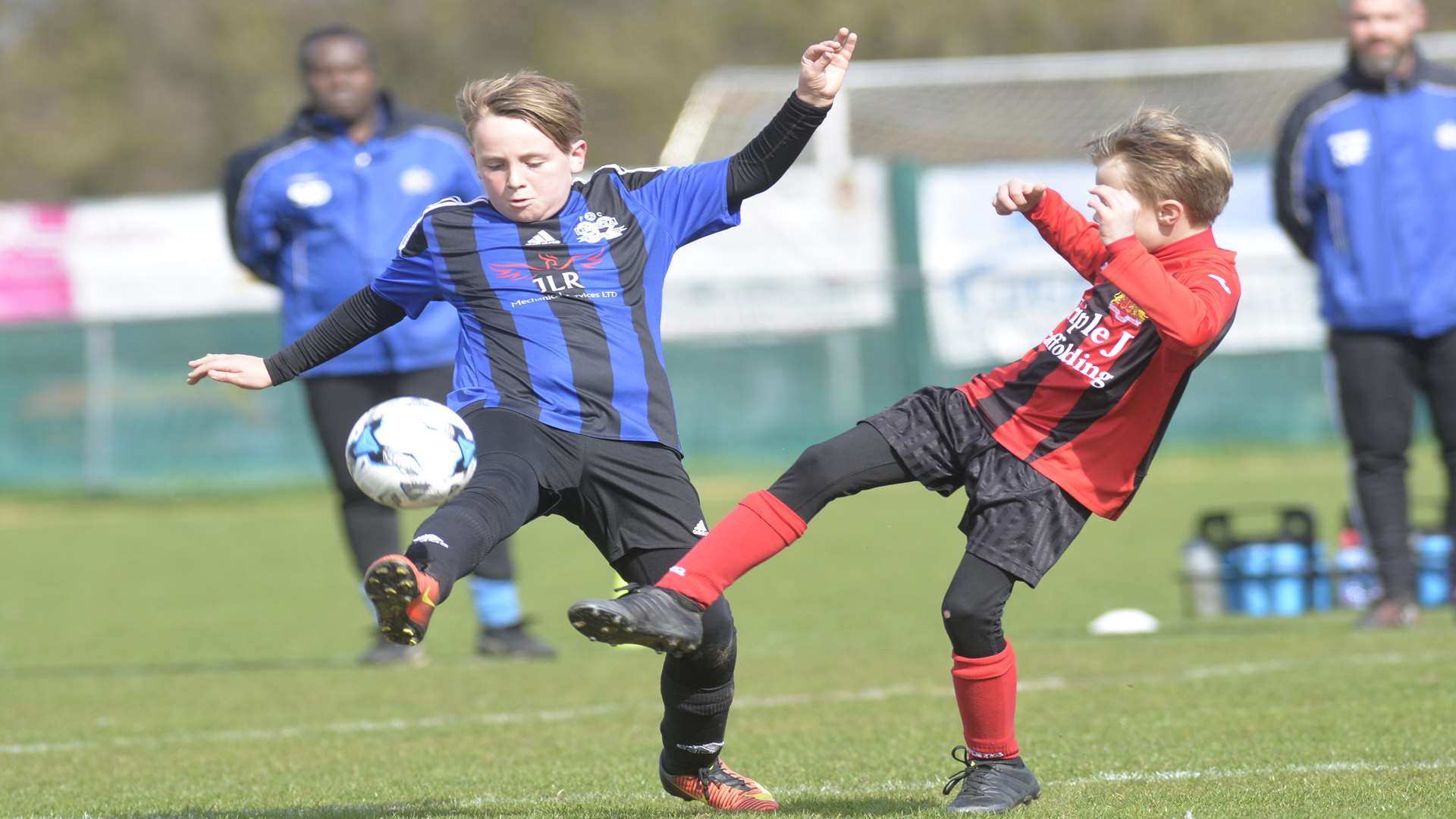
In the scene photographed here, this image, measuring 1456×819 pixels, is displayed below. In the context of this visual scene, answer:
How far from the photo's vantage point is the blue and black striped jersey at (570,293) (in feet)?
14.1

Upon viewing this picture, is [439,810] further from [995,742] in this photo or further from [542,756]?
[995,742]

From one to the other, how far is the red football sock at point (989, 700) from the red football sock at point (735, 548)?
0.53 m

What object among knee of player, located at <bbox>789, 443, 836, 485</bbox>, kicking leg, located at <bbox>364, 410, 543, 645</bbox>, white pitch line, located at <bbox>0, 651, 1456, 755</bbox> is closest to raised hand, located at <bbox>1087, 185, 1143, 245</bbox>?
knee of player, located at <bbox>789, 443, 836, 485</bbox>

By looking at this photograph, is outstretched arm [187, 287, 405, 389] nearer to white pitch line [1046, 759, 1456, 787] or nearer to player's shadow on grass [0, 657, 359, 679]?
white pitch line [1046, 759, 1456, 787]

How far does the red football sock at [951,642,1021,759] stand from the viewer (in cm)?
421

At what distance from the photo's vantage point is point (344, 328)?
14.8 feet

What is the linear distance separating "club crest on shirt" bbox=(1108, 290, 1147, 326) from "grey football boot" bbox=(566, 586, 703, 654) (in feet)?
3.99

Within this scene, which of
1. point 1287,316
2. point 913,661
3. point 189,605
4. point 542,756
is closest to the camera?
point 542,756

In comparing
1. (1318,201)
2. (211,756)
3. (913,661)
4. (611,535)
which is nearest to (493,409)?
(611,535)

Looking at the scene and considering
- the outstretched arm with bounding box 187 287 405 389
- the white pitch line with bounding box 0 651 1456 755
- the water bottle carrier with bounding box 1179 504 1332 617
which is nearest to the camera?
the outstretched arm with bounding box 187 287 405 389

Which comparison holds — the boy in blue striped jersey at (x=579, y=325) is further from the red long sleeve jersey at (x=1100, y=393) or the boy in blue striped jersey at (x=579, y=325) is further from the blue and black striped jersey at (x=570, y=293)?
the red long sleeve jersey at (x=1100, y=393)

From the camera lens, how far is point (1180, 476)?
17609 millimetres

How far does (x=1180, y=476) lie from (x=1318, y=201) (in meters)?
10.1

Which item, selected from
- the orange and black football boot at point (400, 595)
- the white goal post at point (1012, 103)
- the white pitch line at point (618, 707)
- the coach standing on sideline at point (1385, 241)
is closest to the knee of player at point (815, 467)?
the orange and black football boot at point (400, 595)
